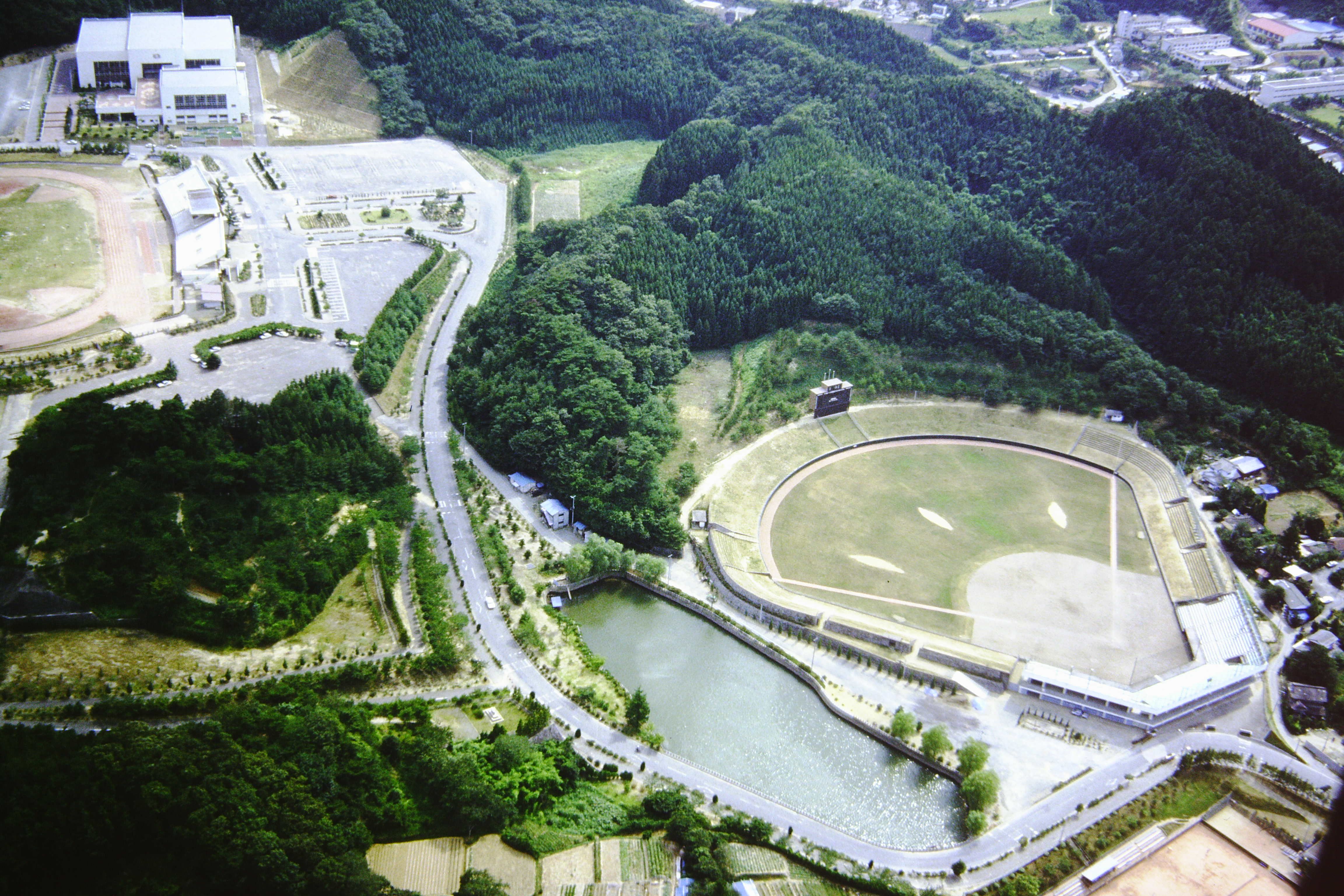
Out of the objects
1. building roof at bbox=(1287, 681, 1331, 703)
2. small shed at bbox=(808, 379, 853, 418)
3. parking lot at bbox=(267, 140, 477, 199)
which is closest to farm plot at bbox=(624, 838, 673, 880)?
building roof at bbox=(1287, 681, 1331, 703)

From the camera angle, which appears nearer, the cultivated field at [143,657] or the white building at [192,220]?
the cultivated field at [143,657]

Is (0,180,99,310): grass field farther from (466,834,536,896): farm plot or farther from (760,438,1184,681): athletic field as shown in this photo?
(760,438,1184,681): athletic field

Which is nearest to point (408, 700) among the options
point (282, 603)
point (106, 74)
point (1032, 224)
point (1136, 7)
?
point (282, 603)

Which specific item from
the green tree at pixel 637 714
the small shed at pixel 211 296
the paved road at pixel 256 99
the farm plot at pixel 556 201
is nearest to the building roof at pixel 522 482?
the green tree at pixel 637 714

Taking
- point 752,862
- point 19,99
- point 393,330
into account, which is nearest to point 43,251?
point 393,330

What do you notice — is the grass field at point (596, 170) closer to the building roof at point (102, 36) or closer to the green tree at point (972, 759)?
the building roof at point (102, 36)

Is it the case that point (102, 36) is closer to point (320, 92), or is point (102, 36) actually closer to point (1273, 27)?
point (320, 92)

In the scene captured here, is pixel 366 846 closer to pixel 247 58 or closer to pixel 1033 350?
pixel 1033 350
